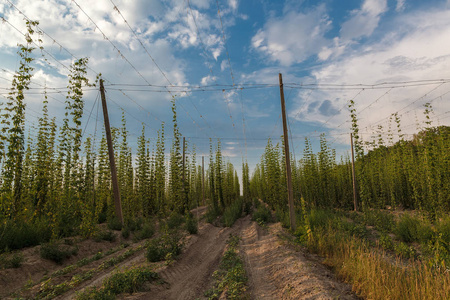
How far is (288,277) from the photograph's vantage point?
5410mm

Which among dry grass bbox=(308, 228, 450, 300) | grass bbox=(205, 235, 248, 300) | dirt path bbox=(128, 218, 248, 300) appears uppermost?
dry grass bbox=(308, 228, 450, 300)

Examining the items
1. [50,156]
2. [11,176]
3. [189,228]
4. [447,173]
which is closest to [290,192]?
A: [189,228]

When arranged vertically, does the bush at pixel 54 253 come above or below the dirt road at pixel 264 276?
above

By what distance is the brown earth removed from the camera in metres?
4.74

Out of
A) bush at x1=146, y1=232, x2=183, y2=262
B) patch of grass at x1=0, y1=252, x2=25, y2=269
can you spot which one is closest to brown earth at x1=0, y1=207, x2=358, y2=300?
patch of grass at x1=0, y1=252, x2=25, y2=269

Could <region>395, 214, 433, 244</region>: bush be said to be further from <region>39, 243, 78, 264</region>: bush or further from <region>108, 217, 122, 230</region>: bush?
<region>108, 217, 122, 230</region>: bush

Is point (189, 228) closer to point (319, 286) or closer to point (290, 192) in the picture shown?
point (290, 192)

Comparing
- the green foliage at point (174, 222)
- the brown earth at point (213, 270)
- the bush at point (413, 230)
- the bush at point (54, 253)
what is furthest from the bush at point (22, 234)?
the bush at point (413, 230)

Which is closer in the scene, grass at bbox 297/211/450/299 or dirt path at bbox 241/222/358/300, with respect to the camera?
grass at bbox 297/211/450/299

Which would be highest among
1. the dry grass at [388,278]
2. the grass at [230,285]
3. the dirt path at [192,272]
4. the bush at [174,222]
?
the dry grass at [388,278]

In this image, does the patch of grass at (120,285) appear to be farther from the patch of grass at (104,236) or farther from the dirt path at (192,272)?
the patch of grass at (104,236)

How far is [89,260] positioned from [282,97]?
10176mm

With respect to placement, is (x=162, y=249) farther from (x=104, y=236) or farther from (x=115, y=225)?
(x=115, y=225)

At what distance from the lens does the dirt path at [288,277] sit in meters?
4.38
